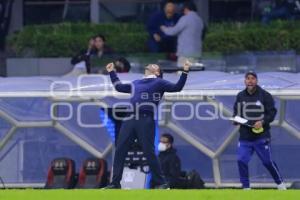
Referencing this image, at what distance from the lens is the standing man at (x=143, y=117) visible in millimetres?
21812

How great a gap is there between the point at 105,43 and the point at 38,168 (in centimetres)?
346

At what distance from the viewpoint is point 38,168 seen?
81.3 ft

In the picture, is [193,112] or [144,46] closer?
[193,112]

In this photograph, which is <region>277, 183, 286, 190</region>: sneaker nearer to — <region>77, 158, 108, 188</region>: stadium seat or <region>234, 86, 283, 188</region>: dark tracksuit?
<region>234, 86, 283, 188</region>: dark tracksuit

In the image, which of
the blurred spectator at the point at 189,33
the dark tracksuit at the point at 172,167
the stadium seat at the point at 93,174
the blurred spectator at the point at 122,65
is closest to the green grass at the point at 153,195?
the dark tracksuit at the point at 172,167

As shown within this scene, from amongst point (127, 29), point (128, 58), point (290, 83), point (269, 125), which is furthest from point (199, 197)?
point (127, 29)

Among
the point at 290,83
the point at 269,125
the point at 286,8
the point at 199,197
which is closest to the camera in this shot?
the point at 199,197

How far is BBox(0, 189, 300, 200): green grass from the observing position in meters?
18.4

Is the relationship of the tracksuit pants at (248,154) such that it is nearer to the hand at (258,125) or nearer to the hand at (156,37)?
the hand at (258,125)

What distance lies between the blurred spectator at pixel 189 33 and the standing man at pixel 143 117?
184 inches

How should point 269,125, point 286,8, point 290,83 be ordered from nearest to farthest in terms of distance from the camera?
point 269,125 < point 290,83 < point 286,8

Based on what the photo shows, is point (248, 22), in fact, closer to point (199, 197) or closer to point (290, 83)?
point (290, 83)

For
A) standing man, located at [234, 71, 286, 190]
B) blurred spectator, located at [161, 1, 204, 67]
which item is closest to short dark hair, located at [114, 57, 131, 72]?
blurred spectator, located at [161, 1, 204, 67]

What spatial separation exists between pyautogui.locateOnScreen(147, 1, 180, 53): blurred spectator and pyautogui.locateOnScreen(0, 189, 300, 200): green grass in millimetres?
8495
